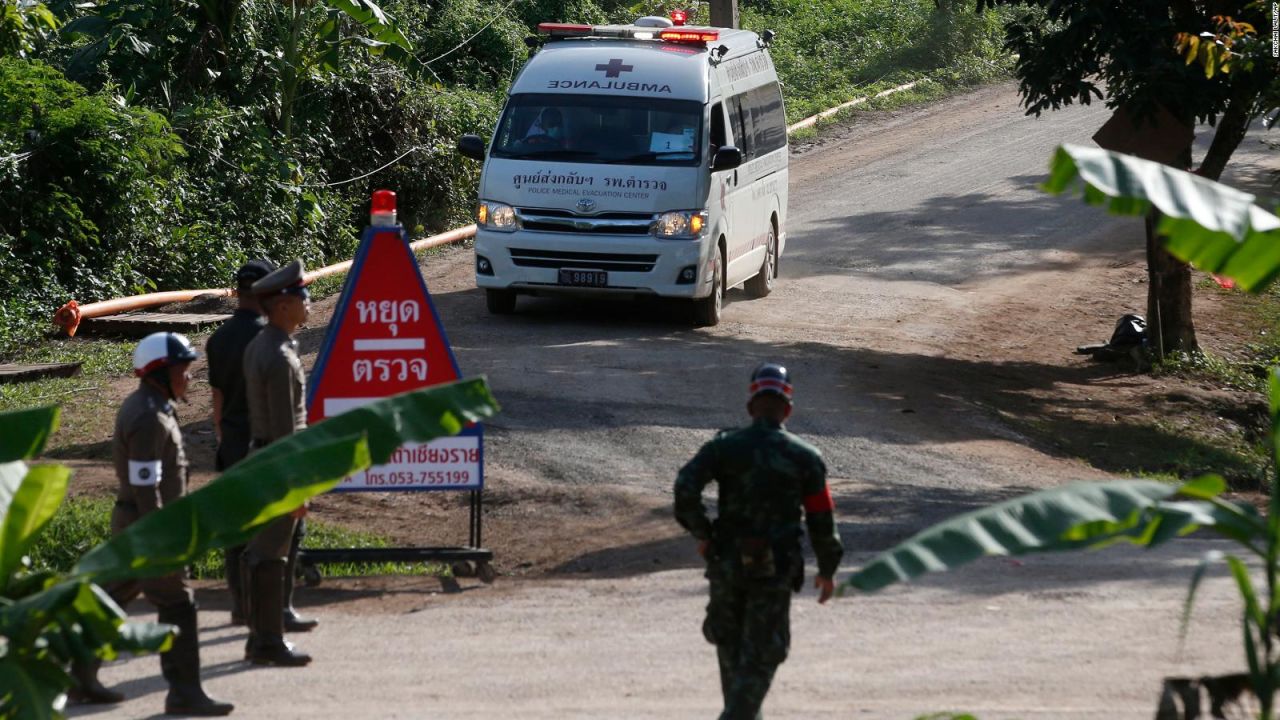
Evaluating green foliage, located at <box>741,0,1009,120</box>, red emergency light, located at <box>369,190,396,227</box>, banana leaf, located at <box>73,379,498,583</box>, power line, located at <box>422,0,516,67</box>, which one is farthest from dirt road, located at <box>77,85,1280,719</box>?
green foliage, located at <box>741,0,1009,120</box>

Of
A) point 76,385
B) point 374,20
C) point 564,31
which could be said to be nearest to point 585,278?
point 564,31

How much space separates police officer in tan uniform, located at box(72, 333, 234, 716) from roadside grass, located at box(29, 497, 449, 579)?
244cm

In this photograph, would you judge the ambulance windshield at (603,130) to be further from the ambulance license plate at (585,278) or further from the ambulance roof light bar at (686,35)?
the ambulance license plate at (585,278)

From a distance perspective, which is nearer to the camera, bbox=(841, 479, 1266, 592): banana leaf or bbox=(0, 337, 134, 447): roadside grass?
bbox=(841, 479, 1266, 592): banana leaf

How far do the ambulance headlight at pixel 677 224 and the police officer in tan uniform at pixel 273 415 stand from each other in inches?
309

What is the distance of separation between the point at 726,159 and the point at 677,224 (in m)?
0.79

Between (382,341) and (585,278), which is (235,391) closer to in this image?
(382,341)

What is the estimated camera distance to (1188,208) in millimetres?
4012

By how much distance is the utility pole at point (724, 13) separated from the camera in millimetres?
23345

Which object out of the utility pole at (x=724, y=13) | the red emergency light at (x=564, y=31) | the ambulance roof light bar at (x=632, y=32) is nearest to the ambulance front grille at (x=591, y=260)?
the ambulance roof light bar at (x=632, y=32)

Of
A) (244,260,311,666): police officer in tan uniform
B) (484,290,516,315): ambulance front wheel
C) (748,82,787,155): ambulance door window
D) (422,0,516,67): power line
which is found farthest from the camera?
(422,0,516,67): power line

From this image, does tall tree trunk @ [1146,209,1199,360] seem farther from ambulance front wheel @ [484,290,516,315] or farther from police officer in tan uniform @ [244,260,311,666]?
police officer in tan uniform @ [244,260,311,666]

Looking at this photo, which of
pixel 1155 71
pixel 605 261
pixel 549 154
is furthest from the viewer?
pixel 549 154

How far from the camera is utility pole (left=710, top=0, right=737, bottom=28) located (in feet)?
76.6
